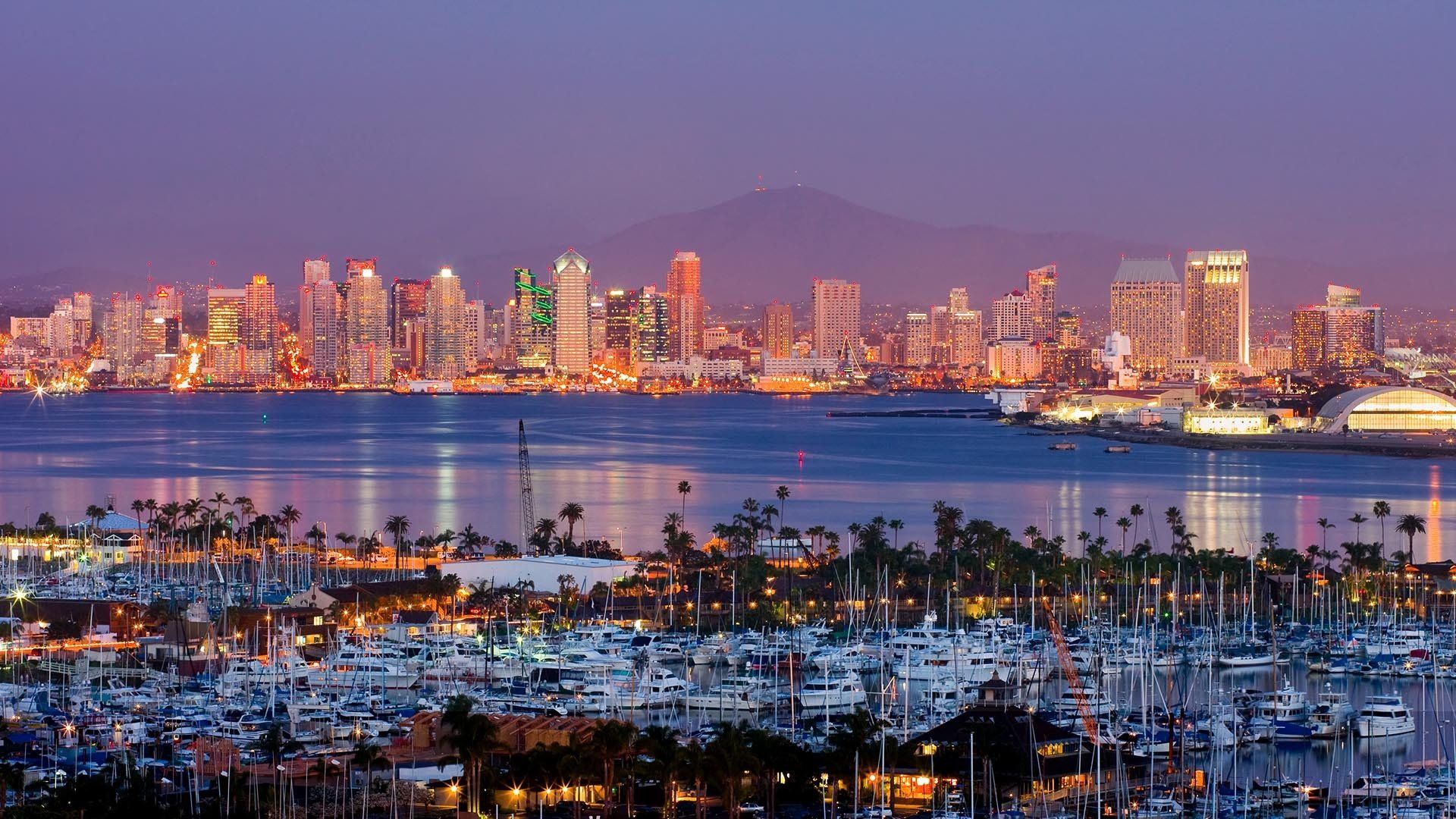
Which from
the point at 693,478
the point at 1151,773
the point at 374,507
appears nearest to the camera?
the point at 1151,773

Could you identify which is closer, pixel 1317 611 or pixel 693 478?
pixel 1317 611

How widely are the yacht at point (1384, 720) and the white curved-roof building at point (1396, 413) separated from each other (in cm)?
6339

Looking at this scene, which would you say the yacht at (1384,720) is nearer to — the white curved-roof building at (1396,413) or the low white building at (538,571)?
the low white building at (538,571)

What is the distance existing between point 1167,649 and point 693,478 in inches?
1326

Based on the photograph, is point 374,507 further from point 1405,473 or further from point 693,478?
point 1405,473

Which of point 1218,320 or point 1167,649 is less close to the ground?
point 1218,320

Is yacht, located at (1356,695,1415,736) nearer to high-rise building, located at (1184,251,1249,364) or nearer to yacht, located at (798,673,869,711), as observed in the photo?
yacht, located at (798,673,869,711)

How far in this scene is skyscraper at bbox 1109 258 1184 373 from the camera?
17812 cm

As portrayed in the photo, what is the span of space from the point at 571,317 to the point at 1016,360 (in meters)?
43.9

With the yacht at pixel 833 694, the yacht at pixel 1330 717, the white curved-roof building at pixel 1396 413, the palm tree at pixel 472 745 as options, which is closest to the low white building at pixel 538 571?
the yacht at pixel 833 694

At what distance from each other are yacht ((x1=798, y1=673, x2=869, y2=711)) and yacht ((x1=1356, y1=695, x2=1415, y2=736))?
15.8 ft

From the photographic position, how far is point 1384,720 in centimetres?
1905

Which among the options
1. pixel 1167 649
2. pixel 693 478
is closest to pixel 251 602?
pixel 1167 649

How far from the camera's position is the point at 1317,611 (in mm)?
26828
